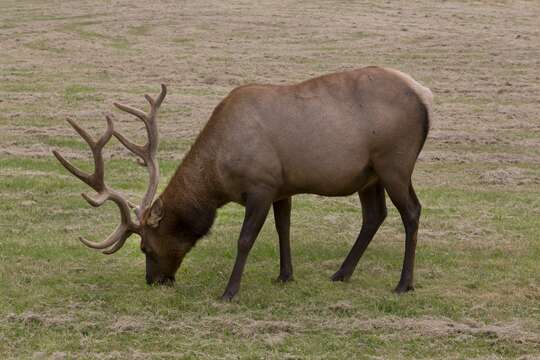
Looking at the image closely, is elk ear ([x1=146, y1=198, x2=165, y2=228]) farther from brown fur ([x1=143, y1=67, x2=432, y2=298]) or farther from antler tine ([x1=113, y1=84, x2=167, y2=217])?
antler tine ([x1=113, y1=84, x2=167, y2=217])

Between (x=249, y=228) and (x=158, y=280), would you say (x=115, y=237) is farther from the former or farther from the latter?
(x=249, y=228)

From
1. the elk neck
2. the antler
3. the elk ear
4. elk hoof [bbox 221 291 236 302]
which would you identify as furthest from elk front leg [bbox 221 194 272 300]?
the antler

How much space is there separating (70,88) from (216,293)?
11137 millimetres

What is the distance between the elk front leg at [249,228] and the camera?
787 centimetres

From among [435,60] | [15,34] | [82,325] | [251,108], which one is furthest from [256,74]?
[82,325]

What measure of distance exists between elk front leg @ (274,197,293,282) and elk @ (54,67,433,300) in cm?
31

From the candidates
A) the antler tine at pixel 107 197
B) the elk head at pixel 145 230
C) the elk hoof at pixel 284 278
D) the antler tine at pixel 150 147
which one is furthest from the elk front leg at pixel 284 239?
the antler tine at pixel 107 197

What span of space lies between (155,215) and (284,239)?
1251mm

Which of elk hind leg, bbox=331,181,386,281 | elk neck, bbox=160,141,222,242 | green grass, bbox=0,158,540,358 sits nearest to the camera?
green grass, bbox=0,158,540,358

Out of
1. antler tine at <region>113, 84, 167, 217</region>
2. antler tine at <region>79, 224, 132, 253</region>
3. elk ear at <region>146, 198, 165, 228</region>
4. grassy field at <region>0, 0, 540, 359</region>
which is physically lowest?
grassy field at <region>0, 0, 540, 359</region>

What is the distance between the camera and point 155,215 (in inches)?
321

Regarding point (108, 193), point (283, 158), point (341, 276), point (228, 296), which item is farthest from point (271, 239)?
point (108, 193)

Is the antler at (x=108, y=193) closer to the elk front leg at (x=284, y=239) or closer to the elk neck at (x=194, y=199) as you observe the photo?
the elk neck at (x=194, y=199)

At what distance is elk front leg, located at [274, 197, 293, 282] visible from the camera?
852cm
